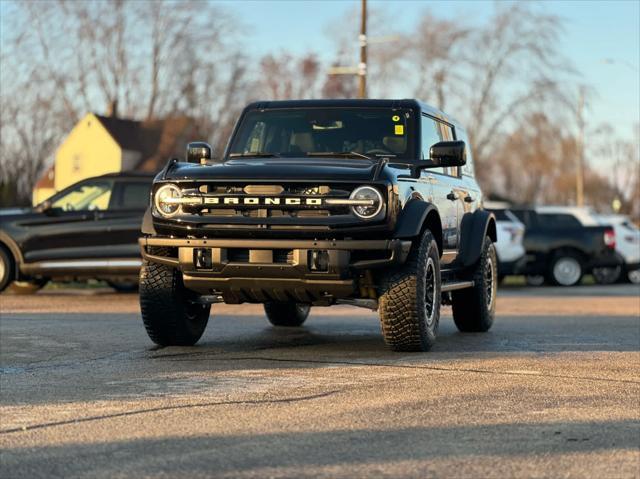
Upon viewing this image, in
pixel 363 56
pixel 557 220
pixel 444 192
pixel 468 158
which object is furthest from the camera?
pixel 363 56

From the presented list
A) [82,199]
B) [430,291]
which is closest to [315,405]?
[430,291]

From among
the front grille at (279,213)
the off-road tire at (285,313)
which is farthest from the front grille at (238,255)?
the off-road tire at (285,313)

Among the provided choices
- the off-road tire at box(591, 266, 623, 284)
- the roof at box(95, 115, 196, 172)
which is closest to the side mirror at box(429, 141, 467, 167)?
the off-road tire at box(591, 266, 623, 284)

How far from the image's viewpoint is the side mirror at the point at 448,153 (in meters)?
9.84

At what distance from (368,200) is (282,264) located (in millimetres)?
776

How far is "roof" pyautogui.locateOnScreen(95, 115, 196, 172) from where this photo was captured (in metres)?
69.1

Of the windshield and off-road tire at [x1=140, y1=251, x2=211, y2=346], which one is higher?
the windshield

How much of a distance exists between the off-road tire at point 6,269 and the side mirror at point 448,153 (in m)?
9.50

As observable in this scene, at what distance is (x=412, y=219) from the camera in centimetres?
895

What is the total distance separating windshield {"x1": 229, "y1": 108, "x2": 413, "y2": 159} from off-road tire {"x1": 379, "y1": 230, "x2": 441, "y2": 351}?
1.31 meters

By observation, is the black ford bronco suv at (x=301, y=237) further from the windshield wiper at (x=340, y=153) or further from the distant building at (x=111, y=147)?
the distant building at (x=111, y=147)

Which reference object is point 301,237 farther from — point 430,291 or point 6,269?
point 6,269

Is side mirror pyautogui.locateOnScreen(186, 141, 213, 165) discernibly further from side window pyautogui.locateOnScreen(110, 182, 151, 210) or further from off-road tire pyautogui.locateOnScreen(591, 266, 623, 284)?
off-road tire pyautogui.locateOnScreen(591, 266, 623, 284)

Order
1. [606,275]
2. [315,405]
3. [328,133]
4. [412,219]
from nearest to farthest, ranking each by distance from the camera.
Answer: [315,405] < [412,219] < [328,133] < [606,275]
